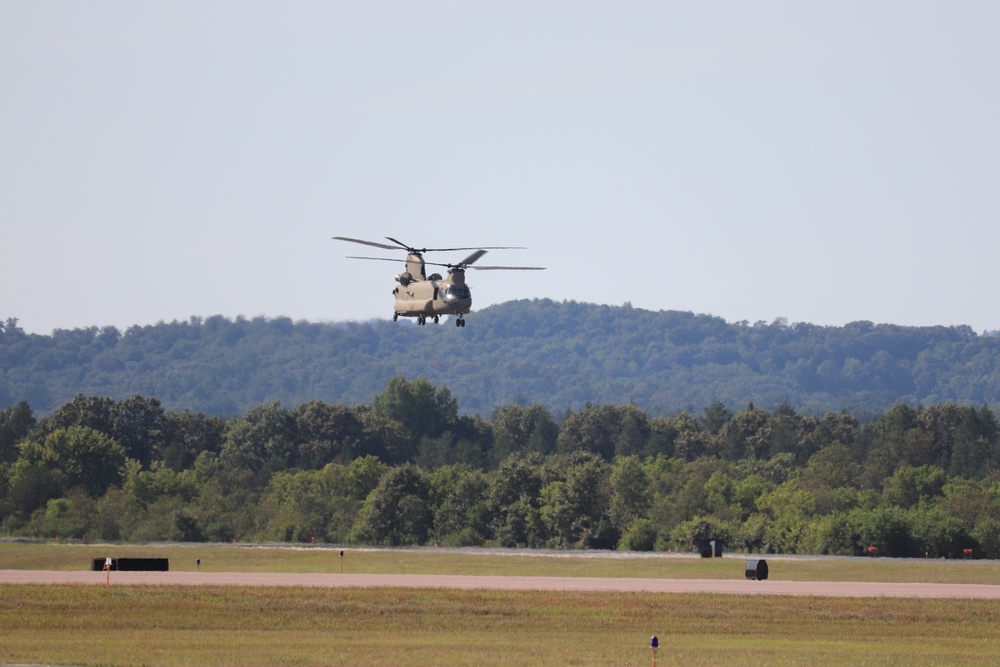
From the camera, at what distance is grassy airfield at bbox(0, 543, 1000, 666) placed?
1763 inches

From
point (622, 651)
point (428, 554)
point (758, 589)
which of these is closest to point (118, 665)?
point (622, 651)

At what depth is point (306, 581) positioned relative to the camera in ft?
227

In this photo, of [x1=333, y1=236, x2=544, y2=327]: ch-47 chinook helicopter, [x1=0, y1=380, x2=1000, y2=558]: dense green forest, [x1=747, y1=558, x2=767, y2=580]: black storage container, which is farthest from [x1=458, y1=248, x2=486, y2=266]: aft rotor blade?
[x1=0, y1=380, x2=1000, y2=558]: dense green forest

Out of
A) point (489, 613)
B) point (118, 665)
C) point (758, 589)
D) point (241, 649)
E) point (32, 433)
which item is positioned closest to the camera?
point (118, 665)

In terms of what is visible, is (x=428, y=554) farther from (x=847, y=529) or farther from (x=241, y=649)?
(x=241, y=649)

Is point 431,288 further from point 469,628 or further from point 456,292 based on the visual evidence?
point 469,628

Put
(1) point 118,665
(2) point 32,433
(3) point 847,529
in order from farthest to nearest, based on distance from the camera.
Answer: (2) point 32,433, (3) point 847,529, (1) point 118,665

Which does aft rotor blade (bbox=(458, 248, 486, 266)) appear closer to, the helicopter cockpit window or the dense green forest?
the helicopter cockpit window

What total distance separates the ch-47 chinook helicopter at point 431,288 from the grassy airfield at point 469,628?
15135 mm

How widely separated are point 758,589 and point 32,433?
374ft

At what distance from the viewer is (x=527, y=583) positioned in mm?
69188

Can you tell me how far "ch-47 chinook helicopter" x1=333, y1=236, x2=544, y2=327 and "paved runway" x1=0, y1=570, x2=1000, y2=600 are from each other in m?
12.6

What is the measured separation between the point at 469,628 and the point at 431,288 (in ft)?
78.0

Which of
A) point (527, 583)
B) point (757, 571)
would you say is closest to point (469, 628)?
point (527, 583)
